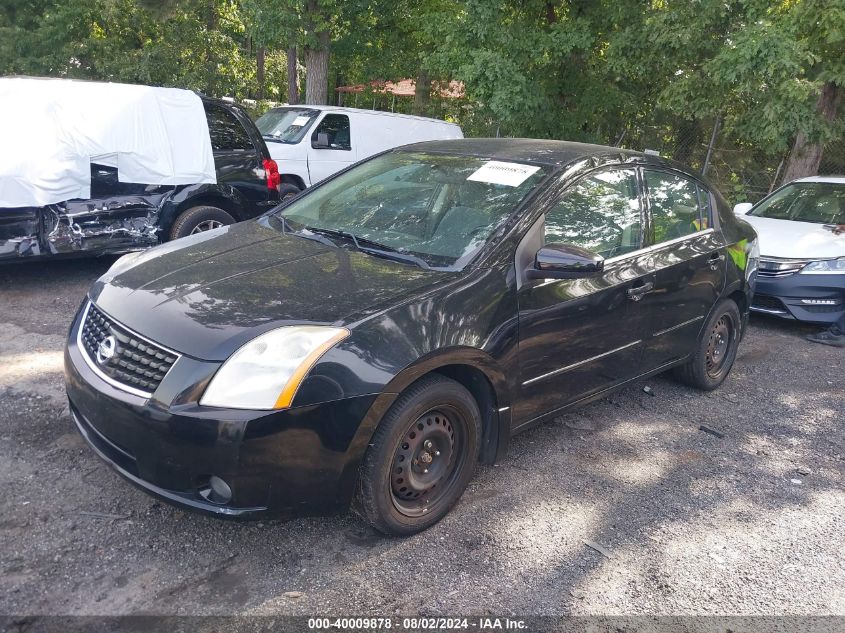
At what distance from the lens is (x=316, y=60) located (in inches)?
631

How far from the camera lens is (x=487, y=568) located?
2.99 metres

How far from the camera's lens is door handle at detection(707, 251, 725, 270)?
15.3 feet

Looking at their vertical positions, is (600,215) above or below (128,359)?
above

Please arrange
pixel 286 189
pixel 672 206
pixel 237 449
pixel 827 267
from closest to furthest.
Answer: pixel 237 449 → pixel 672 206 → pixel 827 267 → pixel 286 189

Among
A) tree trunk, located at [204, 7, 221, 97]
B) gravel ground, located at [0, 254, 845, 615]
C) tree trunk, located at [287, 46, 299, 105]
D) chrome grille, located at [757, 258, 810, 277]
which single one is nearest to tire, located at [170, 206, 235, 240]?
gravel ground, located at [0, 254, 845, 615]

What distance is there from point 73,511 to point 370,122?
30.4 feet

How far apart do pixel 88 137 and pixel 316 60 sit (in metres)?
10.7

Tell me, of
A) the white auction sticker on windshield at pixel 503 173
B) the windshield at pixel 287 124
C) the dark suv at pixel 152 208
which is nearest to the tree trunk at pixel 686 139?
the windshield at pixel 287 124

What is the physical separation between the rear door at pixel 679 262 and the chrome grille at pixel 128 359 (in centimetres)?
271

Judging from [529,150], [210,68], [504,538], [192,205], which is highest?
[529,150]

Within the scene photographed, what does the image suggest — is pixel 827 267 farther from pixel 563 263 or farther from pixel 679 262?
pixel 563 263

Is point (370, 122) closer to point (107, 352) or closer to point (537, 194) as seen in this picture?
point (537, 194)

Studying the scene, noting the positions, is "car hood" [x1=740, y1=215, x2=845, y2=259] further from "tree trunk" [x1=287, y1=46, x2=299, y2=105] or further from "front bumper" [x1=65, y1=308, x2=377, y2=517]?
"tree trunk" [x1=287, y1=46, x2=299, y2=105]

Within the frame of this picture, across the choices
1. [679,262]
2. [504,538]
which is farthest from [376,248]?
[679,262]
